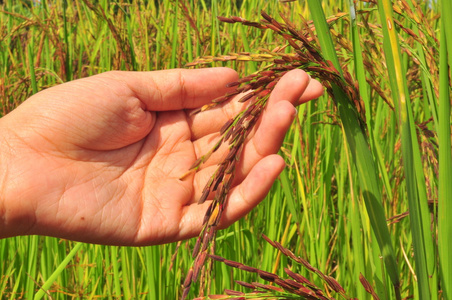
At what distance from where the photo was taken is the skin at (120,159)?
4.50ft

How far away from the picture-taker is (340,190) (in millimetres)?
1747

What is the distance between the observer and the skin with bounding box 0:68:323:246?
1.37m

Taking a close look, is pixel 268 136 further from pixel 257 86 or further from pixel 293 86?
pixel 257 86

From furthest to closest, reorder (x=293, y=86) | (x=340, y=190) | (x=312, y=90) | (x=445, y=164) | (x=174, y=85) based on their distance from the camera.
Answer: (x=340, y=190)
(x=174, y=85)
(x=312, y=90)
(x=293, y=86)
(x=445, y=164)

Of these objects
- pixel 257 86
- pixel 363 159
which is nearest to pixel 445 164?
pixel 363 159

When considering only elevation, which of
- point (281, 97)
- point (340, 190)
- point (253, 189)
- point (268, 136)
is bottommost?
point (340, 190)

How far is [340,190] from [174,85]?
0.71 metres

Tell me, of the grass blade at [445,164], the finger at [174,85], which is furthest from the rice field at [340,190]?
the finger at [174,85]

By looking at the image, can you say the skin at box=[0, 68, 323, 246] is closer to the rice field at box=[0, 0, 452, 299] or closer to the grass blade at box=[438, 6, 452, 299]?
the rice field at box=[0, 0, 452, 299]

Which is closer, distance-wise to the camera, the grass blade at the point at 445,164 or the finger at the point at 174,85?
the grass blade at the point at 445,164

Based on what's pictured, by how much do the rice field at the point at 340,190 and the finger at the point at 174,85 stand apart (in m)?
0.10

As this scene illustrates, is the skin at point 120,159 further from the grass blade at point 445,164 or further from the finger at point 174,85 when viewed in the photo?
the grass blade at point 445,164

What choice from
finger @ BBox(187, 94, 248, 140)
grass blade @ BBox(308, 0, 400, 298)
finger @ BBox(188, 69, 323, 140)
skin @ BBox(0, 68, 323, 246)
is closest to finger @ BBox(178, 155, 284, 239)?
skin @ BBox(0, 68, 323, 246)

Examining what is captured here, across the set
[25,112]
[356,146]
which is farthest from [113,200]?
[356,146]
